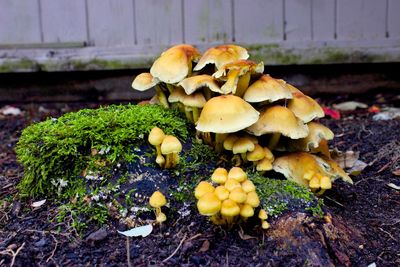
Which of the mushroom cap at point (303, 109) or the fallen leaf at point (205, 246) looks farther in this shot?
the mushroom cap at point (303, 109)

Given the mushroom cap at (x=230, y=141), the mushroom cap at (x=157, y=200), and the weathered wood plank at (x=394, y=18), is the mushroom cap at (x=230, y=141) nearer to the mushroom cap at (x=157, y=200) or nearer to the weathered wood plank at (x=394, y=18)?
the mushroom cap at (x=157, y=200)

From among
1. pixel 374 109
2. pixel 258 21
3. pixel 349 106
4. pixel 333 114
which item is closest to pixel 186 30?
pixel 258 21

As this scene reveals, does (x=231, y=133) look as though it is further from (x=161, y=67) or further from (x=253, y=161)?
(x=161, y=67)

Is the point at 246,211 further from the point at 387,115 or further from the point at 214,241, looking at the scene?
the point at 387,115

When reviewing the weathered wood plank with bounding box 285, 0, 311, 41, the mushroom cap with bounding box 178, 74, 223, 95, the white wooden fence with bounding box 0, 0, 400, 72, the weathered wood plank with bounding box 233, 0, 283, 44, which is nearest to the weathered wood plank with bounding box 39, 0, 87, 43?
the white wooden fence with bounding box 0, 0, 400, 72

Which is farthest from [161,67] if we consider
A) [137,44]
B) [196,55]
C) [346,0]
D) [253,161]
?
[346,0]

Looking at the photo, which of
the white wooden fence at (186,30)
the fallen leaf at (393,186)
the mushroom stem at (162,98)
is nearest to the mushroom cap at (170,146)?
the mushroom stem at (162,98)
